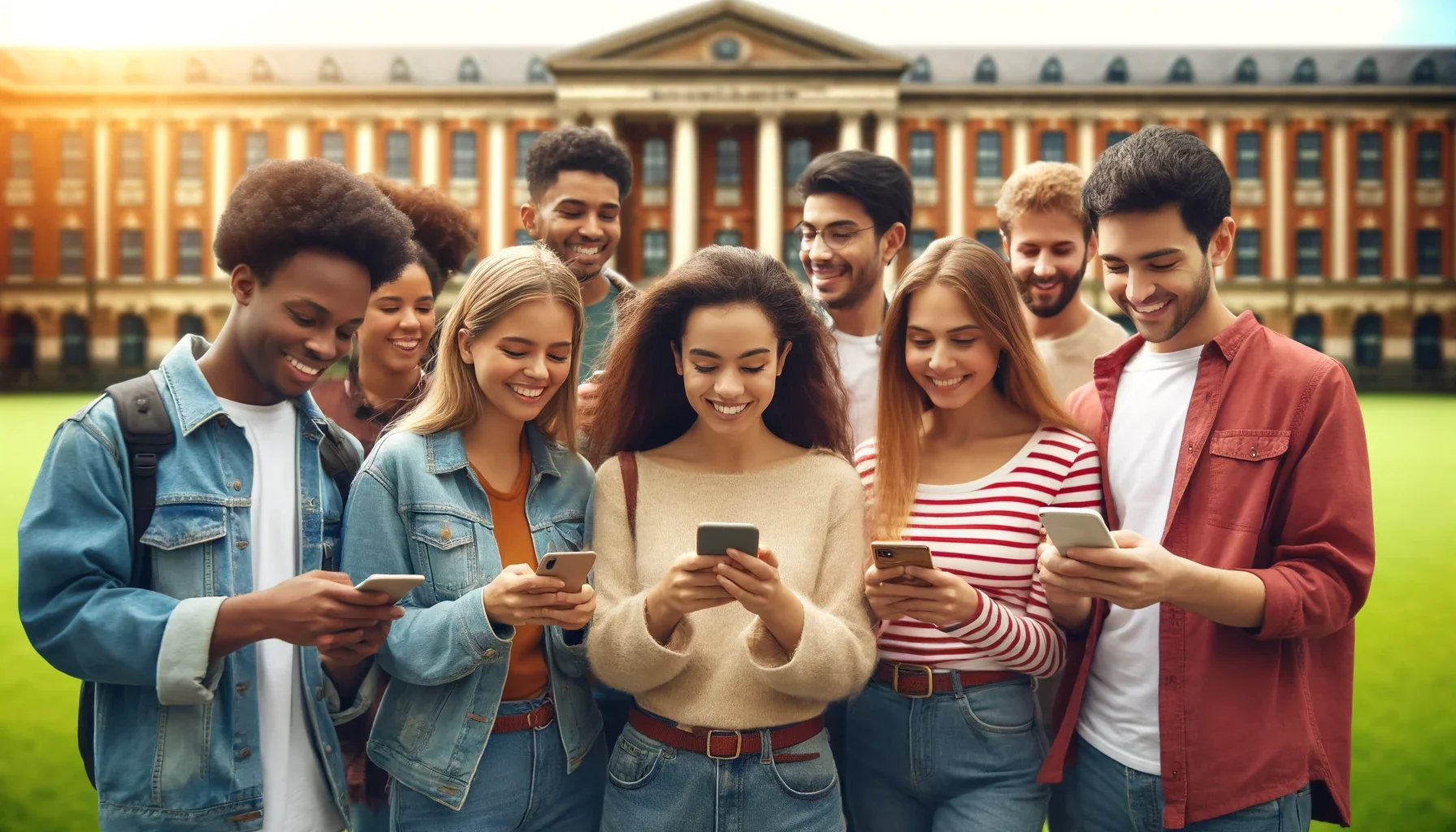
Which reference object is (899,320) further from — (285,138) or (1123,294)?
(285,138)

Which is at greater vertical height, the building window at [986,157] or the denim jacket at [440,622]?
the building window at [986,157]

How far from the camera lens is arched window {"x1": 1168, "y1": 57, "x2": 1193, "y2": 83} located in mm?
44594

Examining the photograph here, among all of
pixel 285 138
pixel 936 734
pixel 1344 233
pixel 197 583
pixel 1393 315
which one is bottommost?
pixel 936 734

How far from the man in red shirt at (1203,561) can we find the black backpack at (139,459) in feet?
7.43

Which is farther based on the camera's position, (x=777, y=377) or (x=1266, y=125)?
(x=1266, y=125)

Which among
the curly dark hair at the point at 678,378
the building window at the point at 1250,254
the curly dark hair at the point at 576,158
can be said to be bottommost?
the curly dark hair at the point at 678,378

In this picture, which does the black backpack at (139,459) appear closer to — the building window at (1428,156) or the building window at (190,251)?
the building window at (190,251)

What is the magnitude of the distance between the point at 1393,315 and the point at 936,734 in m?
48.9

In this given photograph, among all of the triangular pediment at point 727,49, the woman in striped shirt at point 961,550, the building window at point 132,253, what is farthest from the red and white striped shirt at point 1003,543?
the building window at point 132,253

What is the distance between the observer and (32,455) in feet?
63.8

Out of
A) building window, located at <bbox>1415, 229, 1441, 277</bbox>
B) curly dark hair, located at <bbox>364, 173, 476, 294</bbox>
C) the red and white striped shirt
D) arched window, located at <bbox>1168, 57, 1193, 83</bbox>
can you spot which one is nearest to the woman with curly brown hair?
curly dark hair, located at <bbox>364, 173, 476, 294</bbox>

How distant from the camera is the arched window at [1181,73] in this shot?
44.6 m

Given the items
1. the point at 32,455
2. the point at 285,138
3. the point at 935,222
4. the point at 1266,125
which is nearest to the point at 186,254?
the point at 285,138

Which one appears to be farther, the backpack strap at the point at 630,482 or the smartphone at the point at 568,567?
the backpack strap at the point at 630,482
